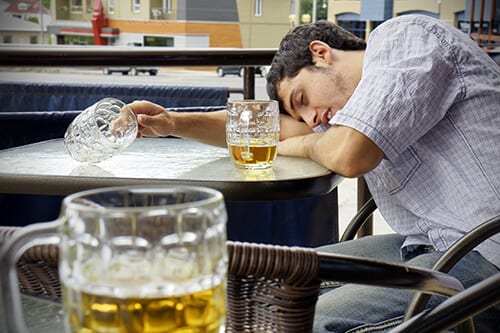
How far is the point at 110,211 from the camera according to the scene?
0.45 m

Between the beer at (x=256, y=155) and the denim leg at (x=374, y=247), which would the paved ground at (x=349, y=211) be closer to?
the denim leg at (x=374, y=247)

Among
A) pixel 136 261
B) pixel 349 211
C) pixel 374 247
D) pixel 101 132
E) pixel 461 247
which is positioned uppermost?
pixel 136 261

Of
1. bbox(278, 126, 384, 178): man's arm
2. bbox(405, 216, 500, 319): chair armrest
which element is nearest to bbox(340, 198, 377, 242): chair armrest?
bbox(278, 126, 384, 178): man's arm

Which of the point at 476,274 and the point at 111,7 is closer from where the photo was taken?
the point at 476,274

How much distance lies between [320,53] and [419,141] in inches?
13.1

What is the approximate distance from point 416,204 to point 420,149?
0.11 meters

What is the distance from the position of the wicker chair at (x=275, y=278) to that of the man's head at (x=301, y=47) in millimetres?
989

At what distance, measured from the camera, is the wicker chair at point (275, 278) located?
71 cm

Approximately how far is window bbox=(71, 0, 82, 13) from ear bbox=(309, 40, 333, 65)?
983cm

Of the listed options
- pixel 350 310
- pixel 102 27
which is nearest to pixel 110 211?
pixel 350 310

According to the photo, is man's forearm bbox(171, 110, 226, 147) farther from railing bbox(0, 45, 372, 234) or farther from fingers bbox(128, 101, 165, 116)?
railing bbox(0, 45, 372, 234)

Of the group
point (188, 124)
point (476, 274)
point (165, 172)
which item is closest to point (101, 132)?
point (165, 172)

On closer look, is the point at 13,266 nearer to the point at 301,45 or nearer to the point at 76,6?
the point at 301,45

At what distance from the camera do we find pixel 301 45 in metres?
1.75
